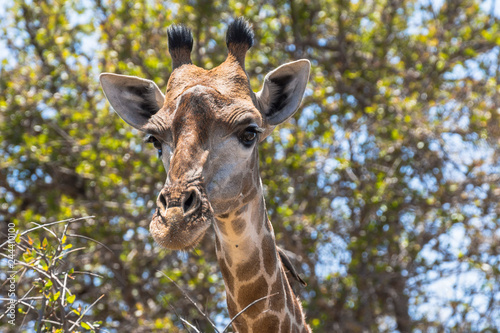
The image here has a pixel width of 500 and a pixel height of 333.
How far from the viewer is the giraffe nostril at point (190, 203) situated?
2578 millimetres

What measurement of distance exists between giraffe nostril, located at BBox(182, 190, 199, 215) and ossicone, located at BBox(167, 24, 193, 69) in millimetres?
1267

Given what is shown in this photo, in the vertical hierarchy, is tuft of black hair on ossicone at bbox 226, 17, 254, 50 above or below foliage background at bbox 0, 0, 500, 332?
above

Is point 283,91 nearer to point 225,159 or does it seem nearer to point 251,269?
point 225,159

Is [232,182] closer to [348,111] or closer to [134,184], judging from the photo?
[134,184]

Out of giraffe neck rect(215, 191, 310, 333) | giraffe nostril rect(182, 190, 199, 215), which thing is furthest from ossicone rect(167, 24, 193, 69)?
giraffe nostril rect(182, 190, 199, 215)

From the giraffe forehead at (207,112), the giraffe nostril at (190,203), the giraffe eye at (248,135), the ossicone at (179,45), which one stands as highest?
the ossicone at (179,45)

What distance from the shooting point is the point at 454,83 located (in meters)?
7.54

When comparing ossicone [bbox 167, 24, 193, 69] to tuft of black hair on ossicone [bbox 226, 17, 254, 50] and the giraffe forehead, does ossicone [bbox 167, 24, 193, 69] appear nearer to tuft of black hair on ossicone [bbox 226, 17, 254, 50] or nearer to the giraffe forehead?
tuft of black hair on ossicone [bbox 226, 17, 254, 50]

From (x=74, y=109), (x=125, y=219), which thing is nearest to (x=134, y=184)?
(x=125, y=219)

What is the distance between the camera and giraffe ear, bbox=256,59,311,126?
355 centimetres

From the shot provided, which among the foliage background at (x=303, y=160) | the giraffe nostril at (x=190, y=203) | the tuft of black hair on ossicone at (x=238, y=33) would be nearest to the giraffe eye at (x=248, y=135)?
the giraffe nostril at (x=190, y=203)

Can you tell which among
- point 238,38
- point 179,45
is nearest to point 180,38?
point 179,45

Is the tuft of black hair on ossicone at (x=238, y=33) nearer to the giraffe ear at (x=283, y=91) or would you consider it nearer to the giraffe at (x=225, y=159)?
the giraffe at (x=225, y=159)

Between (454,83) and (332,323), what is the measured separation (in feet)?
11.3
